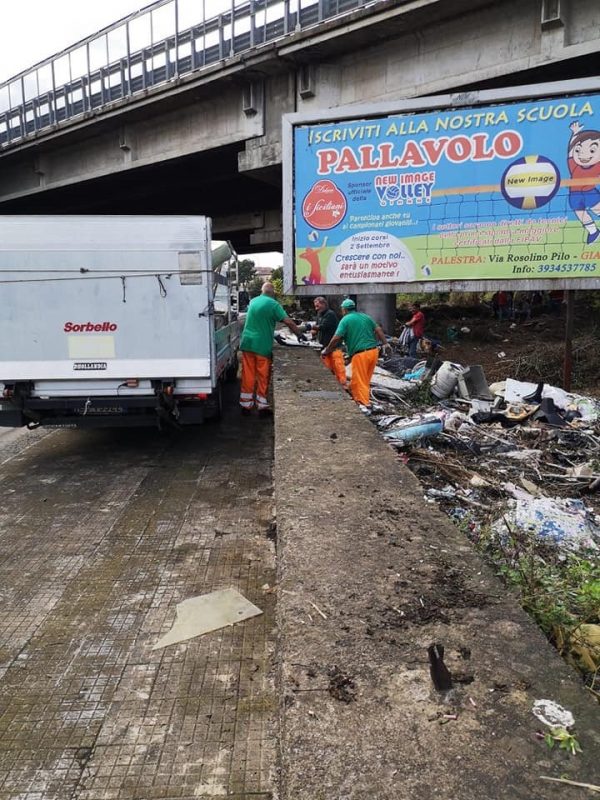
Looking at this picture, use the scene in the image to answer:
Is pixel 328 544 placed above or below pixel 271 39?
below

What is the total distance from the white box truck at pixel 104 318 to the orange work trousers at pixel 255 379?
2.02m

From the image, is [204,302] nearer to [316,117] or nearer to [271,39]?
[316,117]

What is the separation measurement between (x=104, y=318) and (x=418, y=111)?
5698 millimetres

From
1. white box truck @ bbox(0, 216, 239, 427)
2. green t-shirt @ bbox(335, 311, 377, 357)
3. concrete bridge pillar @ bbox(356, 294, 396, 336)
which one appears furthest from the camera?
concrete bridge pillar @ bbox(356, 294, 396, 336)

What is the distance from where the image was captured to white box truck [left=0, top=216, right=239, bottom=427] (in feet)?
20.5

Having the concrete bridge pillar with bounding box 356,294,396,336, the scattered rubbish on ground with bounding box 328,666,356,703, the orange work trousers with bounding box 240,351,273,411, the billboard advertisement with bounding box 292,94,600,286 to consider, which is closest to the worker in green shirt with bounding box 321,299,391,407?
the orange work trousers with bounding box 240,351,273,411

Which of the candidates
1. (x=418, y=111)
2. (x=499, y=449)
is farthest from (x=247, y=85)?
(x=499, y=449)

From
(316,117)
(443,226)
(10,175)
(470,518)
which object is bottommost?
(470,518)

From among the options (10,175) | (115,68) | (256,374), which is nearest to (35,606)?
(256,374)

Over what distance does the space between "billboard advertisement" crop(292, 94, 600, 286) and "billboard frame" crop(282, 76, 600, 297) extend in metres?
0.08

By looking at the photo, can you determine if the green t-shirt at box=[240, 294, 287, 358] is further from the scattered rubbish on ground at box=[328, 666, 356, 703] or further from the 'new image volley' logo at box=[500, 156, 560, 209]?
the scattered rubbish on ground at box=[328, 666, 356, 703]

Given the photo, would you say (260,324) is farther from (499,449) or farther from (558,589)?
(558,589)

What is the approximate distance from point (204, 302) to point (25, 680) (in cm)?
428

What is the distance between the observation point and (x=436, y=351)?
15.8 metres
